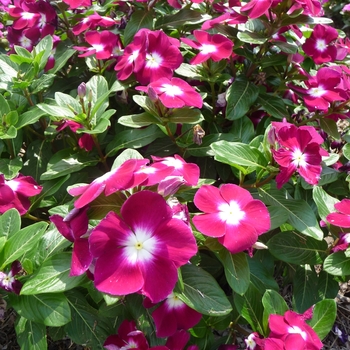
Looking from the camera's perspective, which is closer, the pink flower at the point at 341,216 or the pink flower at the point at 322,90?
the pink flower at the point at 341,216

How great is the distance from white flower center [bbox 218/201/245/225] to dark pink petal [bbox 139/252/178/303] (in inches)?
8.5

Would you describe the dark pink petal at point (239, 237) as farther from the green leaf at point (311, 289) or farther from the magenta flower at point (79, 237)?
the green leaf at point (311, 289)

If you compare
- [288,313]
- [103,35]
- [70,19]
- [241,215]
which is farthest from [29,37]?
[288,313]

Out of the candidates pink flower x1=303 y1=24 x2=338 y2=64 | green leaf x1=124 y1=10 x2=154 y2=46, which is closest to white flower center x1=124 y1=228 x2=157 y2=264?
green leaf x1=124 y1=10 x2=154 y2=46

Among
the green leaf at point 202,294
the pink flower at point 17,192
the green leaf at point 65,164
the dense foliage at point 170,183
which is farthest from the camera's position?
the green leaf at point 65,164

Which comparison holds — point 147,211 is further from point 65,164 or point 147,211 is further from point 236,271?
point 65,164

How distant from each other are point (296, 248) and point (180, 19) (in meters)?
0.98

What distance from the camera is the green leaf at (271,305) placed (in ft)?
3.73

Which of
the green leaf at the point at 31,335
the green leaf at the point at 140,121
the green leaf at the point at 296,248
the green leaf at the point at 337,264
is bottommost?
the green leaf at the point at 31,335

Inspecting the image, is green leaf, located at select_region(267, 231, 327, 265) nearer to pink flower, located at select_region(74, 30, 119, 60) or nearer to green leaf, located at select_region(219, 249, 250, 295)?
green leaf, located at select_region(219, 249, 250, 295)

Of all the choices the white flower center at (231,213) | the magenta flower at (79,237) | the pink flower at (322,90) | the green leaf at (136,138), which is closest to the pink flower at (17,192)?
the green leaf at (136,138)

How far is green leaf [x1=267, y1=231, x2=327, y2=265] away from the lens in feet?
4.42

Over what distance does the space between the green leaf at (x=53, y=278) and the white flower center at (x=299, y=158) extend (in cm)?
61

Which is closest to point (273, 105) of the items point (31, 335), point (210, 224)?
point (210, 224)
